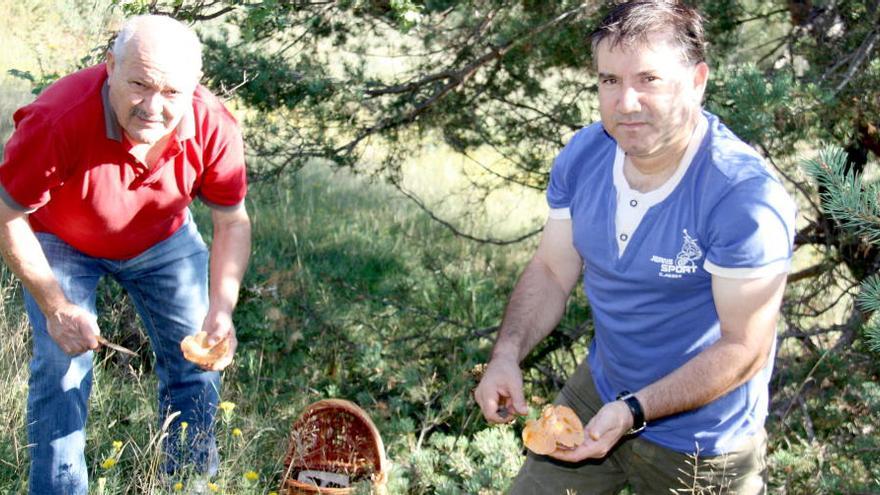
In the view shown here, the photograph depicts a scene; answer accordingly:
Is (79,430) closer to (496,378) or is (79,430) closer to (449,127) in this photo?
(496,378)

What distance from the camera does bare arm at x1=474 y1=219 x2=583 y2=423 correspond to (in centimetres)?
296

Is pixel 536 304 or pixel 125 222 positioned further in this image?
pixel 125 222

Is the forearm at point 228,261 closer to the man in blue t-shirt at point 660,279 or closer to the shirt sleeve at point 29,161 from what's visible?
the shirt sleeve at point 29,161

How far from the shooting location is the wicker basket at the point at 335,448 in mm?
3902

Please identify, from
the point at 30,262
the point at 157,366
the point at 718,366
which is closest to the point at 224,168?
the point at 30,262

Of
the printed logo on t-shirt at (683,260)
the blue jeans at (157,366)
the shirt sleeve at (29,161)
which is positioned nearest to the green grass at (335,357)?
the blue jeans at (157,366)

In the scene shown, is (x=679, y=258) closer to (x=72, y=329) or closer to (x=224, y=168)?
(x=224, y=168)

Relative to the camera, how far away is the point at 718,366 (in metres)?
2.59

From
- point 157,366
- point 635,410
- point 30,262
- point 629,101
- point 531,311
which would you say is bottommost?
point 157,366

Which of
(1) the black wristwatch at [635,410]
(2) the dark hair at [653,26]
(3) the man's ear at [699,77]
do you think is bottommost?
(1) the black wristwatch at [635,410]

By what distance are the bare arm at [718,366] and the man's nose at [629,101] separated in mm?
476

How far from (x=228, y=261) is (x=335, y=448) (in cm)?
113

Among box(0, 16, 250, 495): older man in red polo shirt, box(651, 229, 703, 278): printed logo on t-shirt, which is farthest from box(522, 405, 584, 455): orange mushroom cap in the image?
box(0, 16, 250, 495): older man in red polo shirt

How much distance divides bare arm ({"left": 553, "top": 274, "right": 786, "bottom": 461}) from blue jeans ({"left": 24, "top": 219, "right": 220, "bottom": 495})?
164 cm
